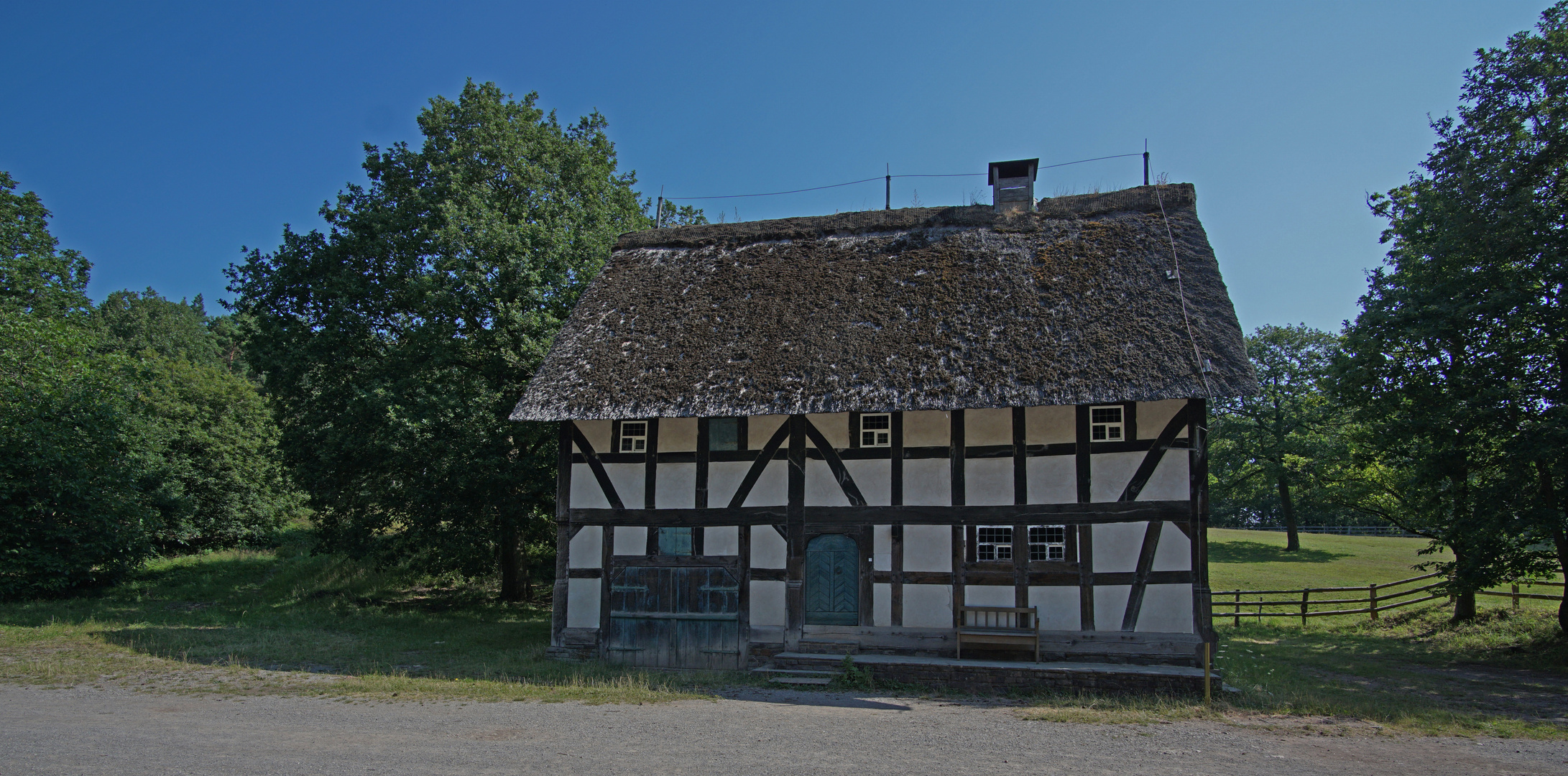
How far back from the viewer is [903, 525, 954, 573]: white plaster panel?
12.9 meters

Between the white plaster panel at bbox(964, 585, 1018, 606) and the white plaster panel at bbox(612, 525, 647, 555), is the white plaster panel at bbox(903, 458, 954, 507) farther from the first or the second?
the white plaster panel at bbox(612, 525, 647, 555)

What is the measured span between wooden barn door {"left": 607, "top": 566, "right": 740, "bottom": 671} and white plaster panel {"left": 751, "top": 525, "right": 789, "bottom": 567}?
531mm

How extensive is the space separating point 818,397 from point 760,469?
6.17 feet

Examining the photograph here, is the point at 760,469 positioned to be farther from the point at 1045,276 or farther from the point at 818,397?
the point at 1045,276

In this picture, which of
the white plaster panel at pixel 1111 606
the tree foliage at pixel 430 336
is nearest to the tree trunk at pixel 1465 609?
the white plaster panel at pixel 1111 606

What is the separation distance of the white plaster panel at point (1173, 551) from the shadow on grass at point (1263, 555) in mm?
26212

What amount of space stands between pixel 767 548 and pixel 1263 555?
3214cm

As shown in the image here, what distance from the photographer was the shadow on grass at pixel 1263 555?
35.2 metres

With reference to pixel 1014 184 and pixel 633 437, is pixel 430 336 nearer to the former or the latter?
pixel 633 437

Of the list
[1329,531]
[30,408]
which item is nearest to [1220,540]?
[1329,531]

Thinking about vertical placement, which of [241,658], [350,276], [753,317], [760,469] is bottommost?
[241,658]

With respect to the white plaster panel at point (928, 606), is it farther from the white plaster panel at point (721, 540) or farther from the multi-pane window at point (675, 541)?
the multi-pane window at point (675, 541)

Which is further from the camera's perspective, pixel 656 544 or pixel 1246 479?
pixel 1246 479

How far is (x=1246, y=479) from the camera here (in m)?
39.3
